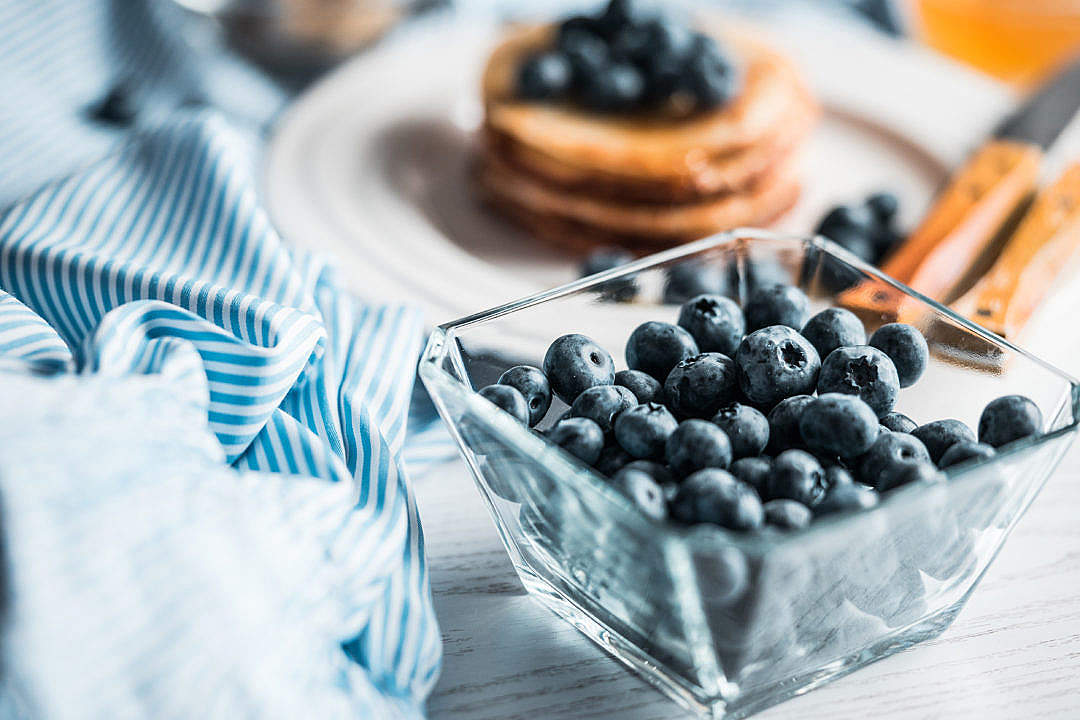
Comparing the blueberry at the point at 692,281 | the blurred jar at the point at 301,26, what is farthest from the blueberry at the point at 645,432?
the blurred jar at the point at 301,26

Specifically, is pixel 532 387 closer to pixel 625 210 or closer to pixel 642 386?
pixel 642 386

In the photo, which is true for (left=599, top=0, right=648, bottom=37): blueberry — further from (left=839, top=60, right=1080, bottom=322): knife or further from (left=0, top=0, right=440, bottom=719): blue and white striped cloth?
(left=0, top=0, right=440, bottom=719): blue and white striped cloth

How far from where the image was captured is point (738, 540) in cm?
50

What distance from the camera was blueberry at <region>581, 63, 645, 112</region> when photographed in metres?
1.30

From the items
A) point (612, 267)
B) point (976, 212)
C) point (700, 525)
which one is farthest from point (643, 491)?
point (976, 212)

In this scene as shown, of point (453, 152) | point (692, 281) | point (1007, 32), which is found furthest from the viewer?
point (1007, 32)

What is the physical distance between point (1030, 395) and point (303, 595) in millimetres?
504

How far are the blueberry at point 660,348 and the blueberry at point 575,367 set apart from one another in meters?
Result: 0.03

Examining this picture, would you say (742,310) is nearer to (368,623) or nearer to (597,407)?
(597,407)

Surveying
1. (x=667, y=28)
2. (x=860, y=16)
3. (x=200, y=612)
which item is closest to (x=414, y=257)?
(x=667, y=28)

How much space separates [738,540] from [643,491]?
8cm

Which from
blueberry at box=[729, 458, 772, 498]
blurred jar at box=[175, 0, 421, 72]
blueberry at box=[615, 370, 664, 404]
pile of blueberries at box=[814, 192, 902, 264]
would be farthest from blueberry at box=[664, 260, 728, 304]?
blurred jar at box=[175, 0, 421, 72]

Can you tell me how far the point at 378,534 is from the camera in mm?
635

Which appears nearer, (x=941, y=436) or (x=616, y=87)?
(x=941, y=436)
